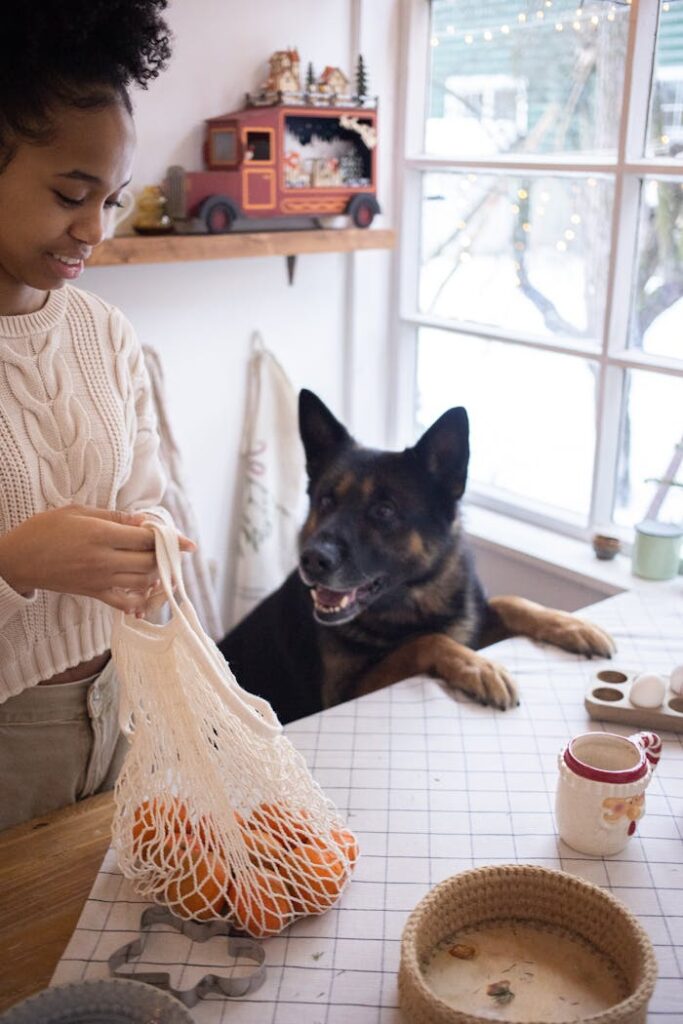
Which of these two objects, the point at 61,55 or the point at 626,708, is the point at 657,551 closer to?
the point at 626,708

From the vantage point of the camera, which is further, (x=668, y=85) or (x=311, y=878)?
(x=668, y=85)

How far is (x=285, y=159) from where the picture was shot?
99.5 inches

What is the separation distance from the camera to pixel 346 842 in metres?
1.11

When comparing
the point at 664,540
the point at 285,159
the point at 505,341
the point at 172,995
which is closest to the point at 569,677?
the point at 664,540

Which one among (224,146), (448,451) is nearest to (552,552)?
(448,451)

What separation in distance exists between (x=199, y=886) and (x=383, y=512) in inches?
39.9

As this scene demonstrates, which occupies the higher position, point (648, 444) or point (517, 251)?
point (517, 251)

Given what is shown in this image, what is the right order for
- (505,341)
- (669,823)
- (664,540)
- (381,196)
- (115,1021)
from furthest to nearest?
(381,196) < (505,341) < (664,540) < (669,823) < (115,1021)

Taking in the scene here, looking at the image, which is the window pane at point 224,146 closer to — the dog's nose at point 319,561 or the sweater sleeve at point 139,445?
the dog's nose at point 319,561

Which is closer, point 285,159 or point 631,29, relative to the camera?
point 631,29

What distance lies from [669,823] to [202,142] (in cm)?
200

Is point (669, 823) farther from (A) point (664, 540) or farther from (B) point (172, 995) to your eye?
(A) point (664, 540)

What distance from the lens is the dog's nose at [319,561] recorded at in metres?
1.83

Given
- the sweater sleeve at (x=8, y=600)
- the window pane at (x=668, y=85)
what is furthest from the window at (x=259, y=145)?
the sweater sleeve at (x=8, y=600)
